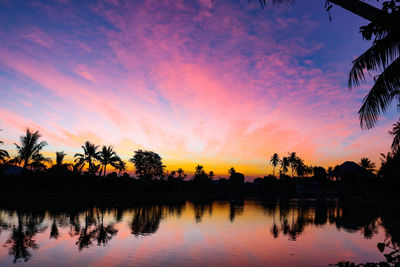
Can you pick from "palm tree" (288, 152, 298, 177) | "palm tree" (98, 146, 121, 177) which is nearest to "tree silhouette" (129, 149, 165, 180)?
"palm tree" (98, 146, 121, 177)

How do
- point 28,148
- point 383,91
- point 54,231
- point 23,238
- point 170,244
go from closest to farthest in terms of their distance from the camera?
point 383,91, point 23,238, point 170,244, point 54,231, point 28,148

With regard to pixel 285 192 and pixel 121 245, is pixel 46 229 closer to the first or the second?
pixel 121 245

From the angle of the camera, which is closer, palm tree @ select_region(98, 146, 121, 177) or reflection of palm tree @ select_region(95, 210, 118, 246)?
reflection of palm tree @ select_region(95, 210, 118, 246)

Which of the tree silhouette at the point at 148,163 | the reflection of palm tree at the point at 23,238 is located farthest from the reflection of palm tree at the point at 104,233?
the tree silhouette at the point at 148,163

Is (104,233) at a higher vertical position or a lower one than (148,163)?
lower

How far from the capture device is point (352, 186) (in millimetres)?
111938

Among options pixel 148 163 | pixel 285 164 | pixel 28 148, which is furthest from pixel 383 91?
pixel 285 164

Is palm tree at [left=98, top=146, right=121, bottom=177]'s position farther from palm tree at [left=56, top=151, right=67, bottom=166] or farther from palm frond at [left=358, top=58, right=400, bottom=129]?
palm frond at [left=358, top=58, right=400, bottom=129]

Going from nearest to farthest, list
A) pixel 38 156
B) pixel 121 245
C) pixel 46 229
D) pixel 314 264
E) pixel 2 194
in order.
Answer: pixel 314 264 → pixel 121 245 → pixel 46 229 → pixel 2 194 → pixel 38 156

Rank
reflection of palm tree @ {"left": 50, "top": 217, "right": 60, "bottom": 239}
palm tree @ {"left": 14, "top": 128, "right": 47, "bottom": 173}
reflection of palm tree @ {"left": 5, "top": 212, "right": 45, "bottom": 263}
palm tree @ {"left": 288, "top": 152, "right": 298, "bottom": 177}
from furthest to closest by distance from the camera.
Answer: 1. palm tree @ {"left": 288, "top": 152, "right": 298, "bottom": 177}
2. palm tree @ {"left": 14, "top": 128, "right": 47, "bottom": 173}
3. reflection of palm tree @ {"left": 50, "top": 217, "right": 60, "bottom": 239}
4. reflection of palm tree @ {"left": 5, "top": 212, "right": 45, "bottom": 263}

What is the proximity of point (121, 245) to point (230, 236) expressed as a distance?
784cm

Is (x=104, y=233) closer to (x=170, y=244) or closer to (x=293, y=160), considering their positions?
(x=170, y=244)

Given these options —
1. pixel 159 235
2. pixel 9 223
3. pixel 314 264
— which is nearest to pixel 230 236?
pixel 159 235

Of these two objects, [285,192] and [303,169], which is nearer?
[285,192]
